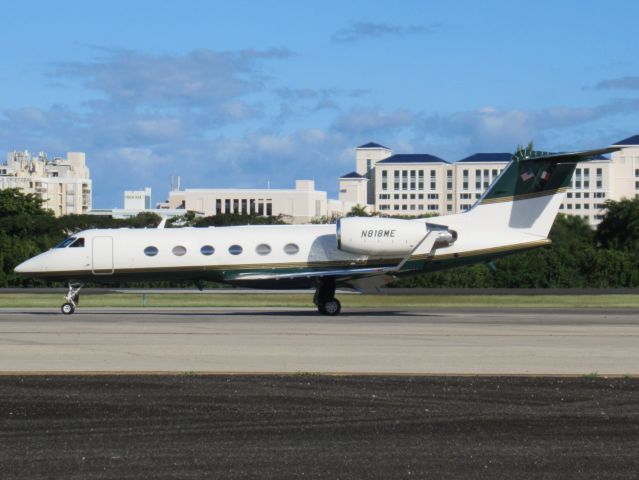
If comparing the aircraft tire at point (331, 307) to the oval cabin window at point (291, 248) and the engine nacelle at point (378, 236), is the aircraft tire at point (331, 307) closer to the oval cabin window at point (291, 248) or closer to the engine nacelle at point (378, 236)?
the engine nacelle at point (378, 236)

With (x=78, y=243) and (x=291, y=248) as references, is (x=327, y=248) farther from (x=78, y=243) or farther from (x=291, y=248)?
(x=78, y=243)

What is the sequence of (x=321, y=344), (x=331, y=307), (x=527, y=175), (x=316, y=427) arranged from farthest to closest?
(x=527, y=175) → (x=331, y=307) → (x=321, y=344) → (x=316, y=427)

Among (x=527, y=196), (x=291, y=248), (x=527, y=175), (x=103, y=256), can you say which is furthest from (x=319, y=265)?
(x=527, y=175)

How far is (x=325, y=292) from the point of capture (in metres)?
36.0

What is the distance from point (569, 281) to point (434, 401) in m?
47.2

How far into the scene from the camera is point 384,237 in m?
35.8

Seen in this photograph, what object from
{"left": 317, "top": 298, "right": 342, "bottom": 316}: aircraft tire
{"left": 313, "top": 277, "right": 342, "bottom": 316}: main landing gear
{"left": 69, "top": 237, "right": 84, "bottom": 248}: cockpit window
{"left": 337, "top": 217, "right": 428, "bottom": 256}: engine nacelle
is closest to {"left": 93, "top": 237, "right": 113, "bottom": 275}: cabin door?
{"left": 69, "top": 237, "right": 84, "bottom": 248}: cockpit window

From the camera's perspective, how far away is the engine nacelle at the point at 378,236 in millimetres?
35438

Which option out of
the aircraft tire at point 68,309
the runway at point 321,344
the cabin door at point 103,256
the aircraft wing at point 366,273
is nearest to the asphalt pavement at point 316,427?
the runway at point 321,344

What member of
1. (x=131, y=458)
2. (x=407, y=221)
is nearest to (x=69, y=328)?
(x=407, y=221)

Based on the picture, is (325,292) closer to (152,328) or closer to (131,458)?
(152,328)

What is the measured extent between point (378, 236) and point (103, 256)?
8975mm

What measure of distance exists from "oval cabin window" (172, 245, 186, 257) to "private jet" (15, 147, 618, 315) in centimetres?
3

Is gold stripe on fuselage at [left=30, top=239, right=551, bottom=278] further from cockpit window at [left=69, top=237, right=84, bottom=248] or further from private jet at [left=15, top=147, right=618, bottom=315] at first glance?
cockpit window at [left=69, top=237, right=84, bottom=248]
